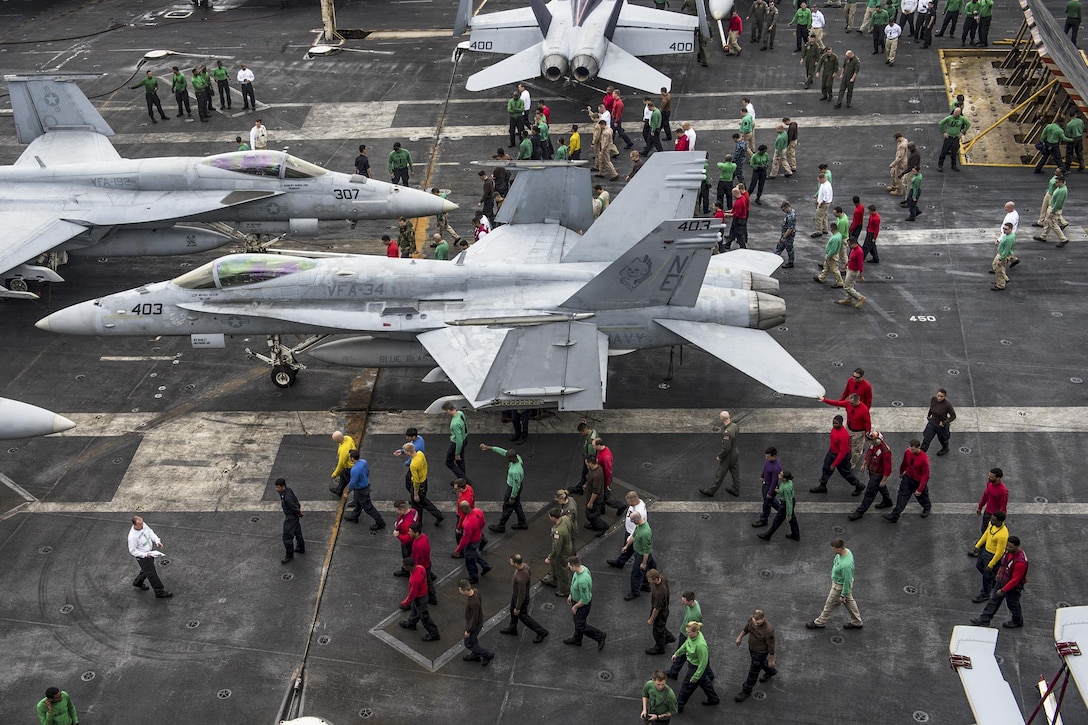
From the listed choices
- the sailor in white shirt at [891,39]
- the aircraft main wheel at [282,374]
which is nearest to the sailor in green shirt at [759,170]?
the sailor in white shirt at [891,39]

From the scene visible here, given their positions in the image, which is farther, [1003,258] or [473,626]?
[1003,258]

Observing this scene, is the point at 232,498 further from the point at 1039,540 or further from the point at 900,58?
the point at 900,58

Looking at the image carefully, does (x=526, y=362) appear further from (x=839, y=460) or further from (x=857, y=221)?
(x=857, y=221)

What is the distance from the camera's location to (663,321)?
1898 centimetres

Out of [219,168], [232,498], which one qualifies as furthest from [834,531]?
[219,168]

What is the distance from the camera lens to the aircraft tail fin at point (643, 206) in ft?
66.3

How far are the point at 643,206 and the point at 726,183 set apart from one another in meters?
6.40

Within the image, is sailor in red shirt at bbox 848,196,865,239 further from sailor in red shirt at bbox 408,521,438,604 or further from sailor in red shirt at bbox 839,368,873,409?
sailor in red shirt at bbox 408,521,438,604

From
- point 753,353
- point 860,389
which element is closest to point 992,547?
point 860,389

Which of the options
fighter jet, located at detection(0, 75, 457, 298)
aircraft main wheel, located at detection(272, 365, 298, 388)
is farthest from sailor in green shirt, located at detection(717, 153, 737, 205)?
aircraft main wheel, located at detection(272, 365, 298, 388)

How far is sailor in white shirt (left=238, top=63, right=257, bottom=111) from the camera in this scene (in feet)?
107

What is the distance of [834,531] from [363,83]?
23.7 metres

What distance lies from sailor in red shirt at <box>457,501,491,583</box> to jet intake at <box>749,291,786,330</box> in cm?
647

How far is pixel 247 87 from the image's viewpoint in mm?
33125
